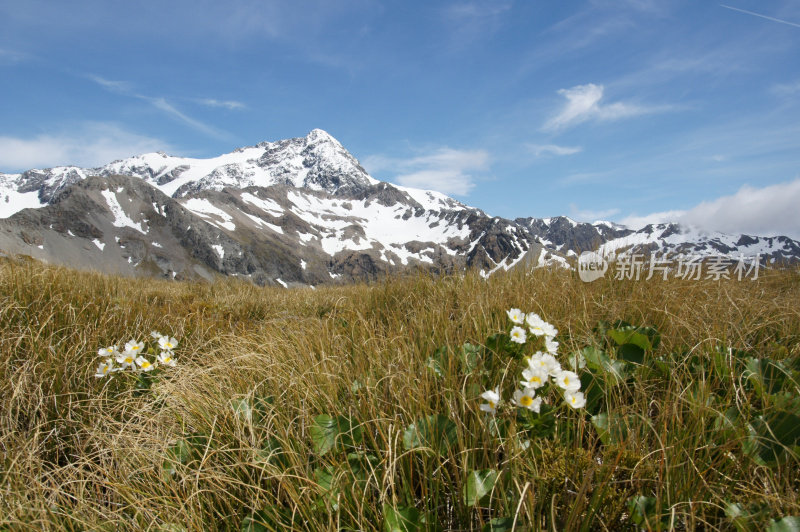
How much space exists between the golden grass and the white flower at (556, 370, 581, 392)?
0.27 metres

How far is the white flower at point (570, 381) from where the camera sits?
5.82 feet

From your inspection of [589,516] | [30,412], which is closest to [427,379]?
[589,516]

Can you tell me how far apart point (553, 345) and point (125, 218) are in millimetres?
203854

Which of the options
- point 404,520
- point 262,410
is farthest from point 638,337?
point 262,410

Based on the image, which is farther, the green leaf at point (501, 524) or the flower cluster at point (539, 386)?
the flower cluster at point (539, 386)

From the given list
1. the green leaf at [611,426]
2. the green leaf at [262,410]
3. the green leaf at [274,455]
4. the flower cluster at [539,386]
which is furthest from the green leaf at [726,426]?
the green leaf at [262,410]

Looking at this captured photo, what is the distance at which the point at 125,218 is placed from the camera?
550 feet

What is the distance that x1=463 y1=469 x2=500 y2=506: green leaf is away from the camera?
1.64 m

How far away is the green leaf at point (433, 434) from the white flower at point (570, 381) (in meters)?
0.54

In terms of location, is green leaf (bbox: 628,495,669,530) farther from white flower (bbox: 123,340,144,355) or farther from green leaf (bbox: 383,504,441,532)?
white flower (bbox: 123,340,144,355)

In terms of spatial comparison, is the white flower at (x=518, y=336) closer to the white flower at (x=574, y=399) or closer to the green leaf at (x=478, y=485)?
the white flower at (x=574, y=399)

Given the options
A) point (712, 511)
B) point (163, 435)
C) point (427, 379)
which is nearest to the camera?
point (712, 511)

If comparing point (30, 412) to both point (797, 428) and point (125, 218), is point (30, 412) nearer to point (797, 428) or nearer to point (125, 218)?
point (797, 428)

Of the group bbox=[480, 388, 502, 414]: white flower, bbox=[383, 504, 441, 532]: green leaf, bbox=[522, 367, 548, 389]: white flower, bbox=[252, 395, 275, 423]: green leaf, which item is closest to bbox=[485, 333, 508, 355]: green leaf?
bbox=[522, 367, 548, 389]: white flower
